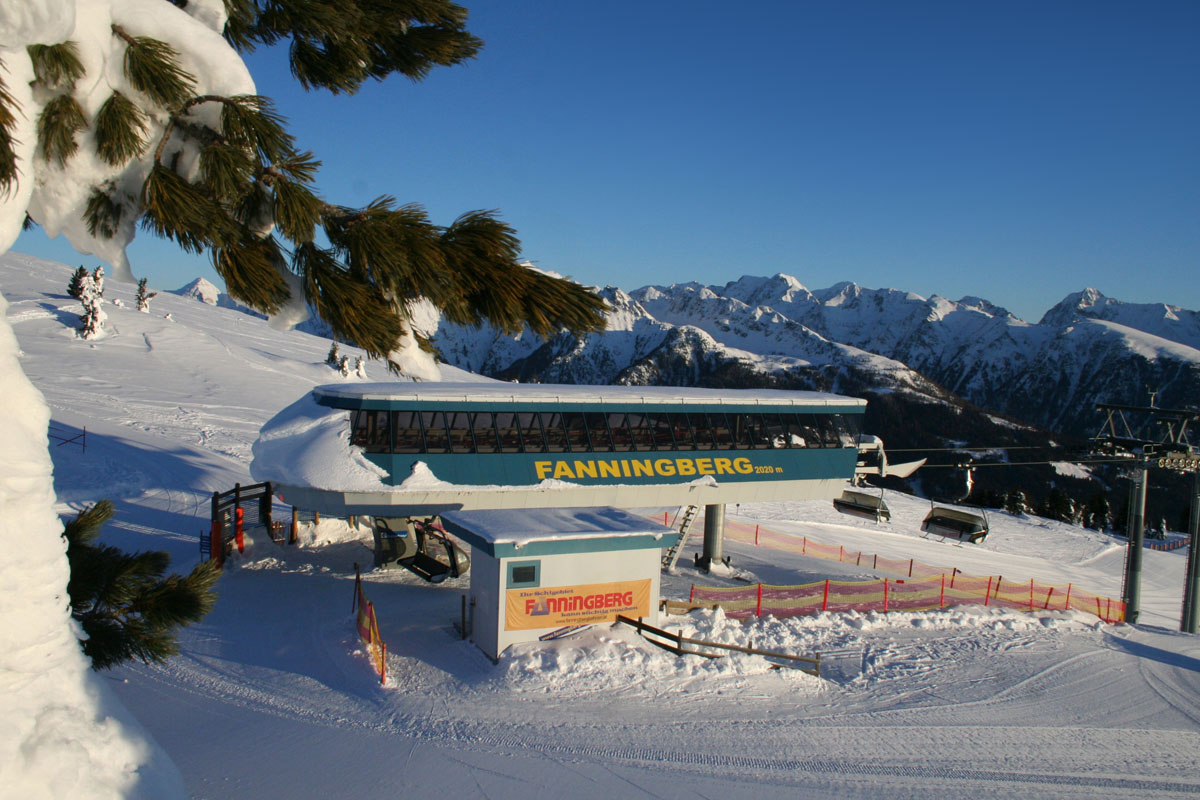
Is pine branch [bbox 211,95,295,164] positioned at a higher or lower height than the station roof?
higher

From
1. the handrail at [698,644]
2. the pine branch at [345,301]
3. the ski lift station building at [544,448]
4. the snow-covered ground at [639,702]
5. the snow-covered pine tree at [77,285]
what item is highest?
the snow-covered pine tree at [77,285]

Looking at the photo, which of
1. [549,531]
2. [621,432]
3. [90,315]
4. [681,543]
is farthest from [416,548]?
[90,315]

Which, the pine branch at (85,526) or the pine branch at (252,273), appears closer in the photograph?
A: the pine branch at (252,273)

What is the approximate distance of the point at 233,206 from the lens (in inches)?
106

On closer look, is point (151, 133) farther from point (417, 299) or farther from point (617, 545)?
point (617, 545)

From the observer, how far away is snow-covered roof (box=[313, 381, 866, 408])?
18.6m

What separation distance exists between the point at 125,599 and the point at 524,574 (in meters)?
12.3

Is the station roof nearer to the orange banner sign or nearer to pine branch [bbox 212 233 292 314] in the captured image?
the orange banner sign

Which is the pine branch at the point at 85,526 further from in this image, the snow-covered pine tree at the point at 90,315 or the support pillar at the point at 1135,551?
the snow-covered pine tree at the point at 90,315

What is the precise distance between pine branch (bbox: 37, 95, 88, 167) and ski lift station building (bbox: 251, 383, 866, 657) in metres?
12.9

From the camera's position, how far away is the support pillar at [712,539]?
2448cm

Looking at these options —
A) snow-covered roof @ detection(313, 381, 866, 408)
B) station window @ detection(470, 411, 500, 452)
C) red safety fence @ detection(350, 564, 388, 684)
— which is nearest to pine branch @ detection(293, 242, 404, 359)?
red safety fence @ detection(350, 564, 388, 684)

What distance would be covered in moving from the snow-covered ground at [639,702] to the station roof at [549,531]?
1.95 m

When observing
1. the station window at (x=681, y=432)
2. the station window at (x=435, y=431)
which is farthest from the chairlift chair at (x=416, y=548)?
the station window at (x=681, y=432)
